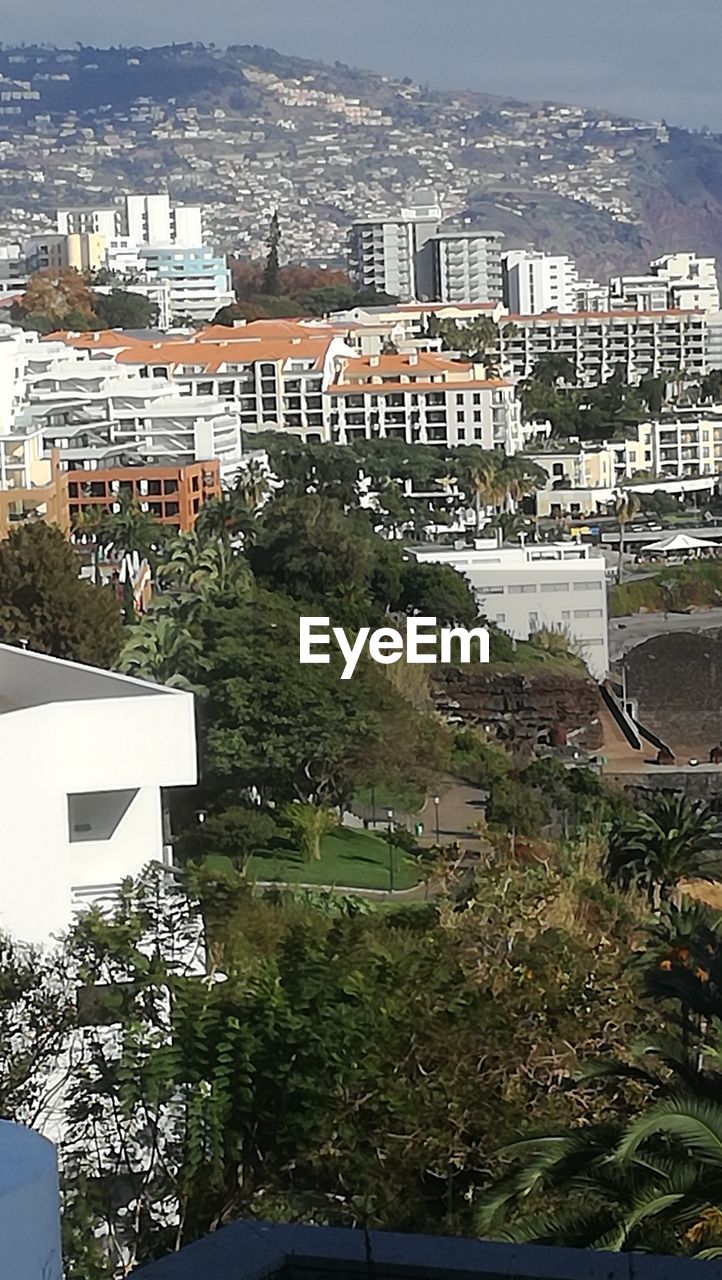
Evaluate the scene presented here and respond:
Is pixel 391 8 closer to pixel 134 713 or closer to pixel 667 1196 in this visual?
pixel 134 713

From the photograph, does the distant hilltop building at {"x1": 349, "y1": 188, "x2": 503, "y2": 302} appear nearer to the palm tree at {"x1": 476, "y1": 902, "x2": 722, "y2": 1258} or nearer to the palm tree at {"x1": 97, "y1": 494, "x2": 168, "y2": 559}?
the palm tree at {"x1": 97, "y1": 494, "x2": 168, "y2": 559}

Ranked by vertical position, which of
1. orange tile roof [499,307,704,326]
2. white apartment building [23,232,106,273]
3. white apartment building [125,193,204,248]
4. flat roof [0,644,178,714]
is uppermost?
white apartment building [125,193,204,248]

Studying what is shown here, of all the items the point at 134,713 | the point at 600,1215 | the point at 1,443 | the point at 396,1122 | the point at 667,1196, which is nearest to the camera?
the point at 667,1196

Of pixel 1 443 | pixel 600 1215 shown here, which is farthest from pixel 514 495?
pixel 600 1215

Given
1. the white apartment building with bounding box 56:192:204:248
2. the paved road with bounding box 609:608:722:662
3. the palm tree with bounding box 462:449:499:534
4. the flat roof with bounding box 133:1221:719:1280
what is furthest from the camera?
the white apartment building with bounding box 56:192:204:248

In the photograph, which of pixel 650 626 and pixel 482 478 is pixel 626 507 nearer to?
pixel 650 626

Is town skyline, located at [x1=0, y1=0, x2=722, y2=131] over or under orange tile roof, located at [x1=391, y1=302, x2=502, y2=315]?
over

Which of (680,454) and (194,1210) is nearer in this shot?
(194,1210)

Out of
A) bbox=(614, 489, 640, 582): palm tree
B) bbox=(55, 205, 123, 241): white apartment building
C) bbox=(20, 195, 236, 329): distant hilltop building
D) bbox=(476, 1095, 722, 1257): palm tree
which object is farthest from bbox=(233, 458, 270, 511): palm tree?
bbox=(476, 1095, 722, 1257): palm tree
